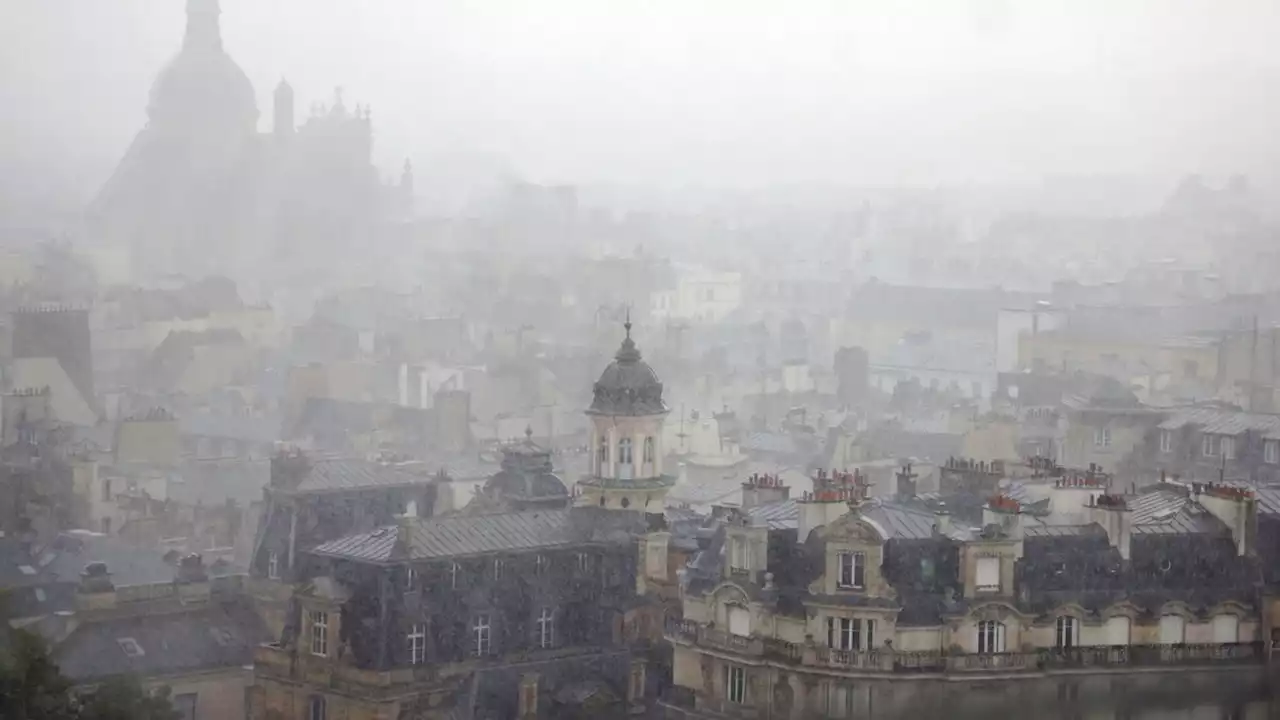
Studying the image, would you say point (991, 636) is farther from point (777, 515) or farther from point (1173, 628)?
point (777, 515)

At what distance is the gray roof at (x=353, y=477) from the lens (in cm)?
2694

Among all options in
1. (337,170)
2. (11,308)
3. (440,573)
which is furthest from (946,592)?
(337,170)

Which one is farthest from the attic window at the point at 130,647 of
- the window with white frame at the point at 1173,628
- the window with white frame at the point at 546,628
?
the window with white frame at the point at 1173,628

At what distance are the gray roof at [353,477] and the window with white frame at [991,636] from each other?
861 centimetres

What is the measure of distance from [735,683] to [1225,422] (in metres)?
12.2

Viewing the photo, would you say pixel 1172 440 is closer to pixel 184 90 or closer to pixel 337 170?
pixel 184 90

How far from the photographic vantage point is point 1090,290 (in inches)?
2079

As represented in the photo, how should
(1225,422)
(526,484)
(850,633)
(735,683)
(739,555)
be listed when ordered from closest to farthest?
1. (850,633)
2. (735,683)
3. (739,555)
4. (526,484)
5. (1225,422)

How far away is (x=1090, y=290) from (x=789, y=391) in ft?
28.6

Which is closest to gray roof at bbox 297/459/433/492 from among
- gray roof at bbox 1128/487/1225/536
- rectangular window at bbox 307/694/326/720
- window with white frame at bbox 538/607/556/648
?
window with white frame at bbox 538/607/556/648

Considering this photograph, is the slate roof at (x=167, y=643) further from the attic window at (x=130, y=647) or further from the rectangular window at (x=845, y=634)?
the rectangular window at (x=845, y=634)

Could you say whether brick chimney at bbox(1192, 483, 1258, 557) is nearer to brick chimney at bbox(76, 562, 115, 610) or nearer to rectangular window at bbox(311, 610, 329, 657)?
rectangular window at bbox(311, 610, 329, 657)

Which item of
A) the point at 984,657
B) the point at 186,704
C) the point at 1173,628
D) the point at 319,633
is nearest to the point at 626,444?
the point at 319,633

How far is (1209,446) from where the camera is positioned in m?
31.1
